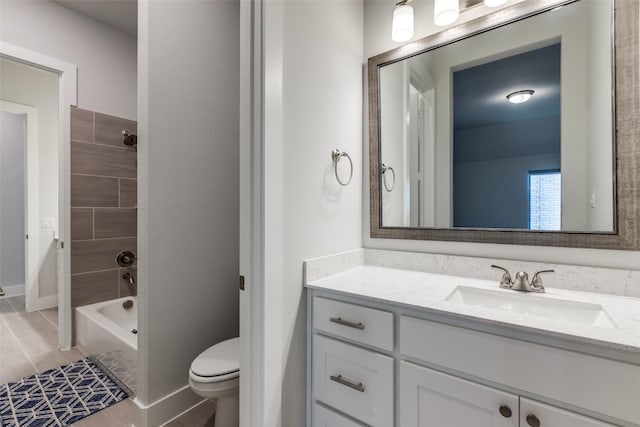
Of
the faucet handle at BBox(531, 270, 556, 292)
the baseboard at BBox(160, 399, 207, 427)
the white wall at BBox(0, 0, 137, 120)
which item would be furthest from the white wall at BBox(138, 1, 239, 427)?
the faucet handle at BBox(531, 270, 556, 292)

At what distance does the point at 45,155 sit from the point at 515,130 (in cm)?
469

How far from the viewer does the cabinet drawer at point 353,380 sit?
41.7 inches

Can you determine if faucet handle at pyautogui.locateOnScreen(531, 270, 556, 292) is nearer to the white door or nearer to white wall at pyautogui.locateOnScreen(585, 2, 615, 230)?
white wall at pyautogui.locateOnScreen(585, 2, 615, 230)

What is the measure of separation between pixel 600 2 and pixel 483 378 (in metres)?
1.51

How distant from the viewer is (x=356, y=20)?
167cm

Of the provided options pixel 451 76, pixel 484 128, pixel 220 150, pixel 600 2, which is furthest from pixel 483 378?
pixel 220 150

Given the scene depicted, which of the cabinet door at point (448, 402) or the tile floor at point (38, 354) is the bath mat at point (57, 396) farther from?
the cabinet door at point (448, 402)

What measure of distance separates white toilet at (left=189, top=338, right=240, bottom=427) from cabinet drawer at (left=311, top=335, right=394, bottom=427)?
15.4 inches

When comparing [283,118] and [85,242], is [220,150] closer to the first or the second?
[283,118]

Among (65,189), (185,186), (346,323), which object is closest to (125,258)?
(65,189)

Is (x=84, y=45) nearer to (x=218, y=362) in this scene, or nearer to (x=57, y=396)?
(x=57, y=396)

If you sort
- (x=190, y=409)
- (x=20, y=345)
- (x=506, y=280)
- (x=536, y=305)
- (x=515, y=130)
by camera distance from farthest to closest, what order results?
(x=20, y=345), (x=190, y=409), (x=515, y=130), (x=506, y=280), (x=536, y=305)

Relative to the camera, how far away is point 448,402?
93 cm

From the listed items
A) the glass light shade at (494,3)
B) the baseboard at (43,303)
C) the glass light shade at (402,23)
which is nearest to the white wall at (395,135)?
the glass light shade at (402,23)
